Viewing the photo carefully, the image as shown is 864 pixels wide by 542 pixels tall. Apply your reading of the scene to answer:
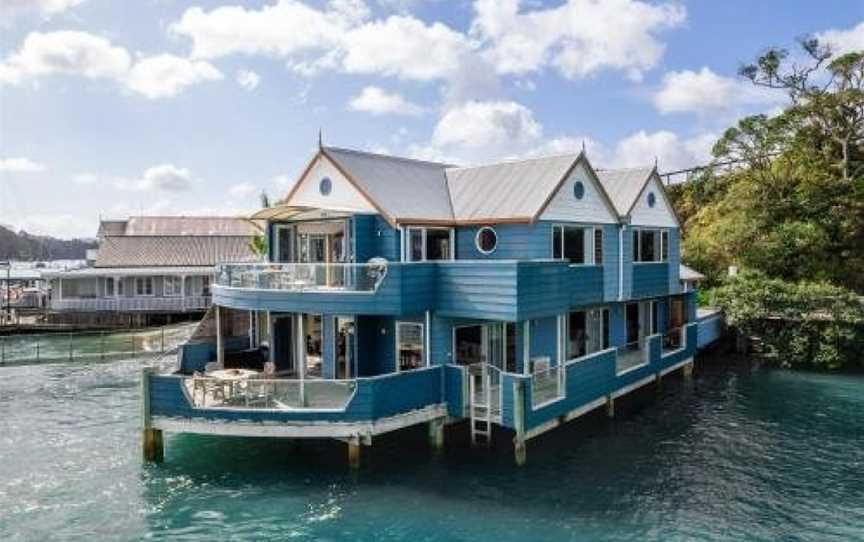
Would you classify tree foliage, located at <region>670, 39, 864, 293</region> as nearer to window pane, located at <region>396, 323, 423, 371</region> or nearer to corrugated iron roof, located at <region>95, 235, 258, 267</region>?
window pane, located at <region>396, 323, 423, 371</region>

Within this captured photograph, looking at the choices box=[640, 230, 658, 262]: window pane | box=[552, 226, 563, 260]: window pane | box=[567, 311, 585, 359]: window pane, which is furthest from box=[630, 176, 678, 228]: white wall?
box=[552, 226, 563, 260]: window pane

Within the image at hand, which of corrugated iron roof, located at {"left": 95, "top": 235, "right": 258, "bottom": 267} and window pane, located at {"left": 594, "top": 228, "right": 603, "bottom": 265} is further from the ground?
corrugated iron roof, located at {"left": 95, "top": 235, "right": 258, "bottom": 267}

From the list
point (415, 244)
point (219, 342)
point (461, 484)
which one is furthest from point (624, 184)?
point (219, 342)

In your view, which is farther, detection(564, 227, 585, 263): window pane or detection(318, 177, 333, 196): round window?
detection(564, 227, 585, 263): window pane

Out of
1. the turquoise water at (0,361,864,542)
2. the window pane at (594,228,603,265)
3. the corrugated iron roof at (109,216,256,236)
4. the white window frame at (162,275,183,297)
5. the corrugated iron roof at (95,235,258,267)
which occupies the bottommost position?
the turquoise water at (0,361,864,542)

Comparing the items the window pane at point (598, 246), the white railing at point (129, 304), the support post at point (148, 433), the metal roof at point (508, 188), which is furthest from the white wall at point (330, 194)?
the white railing at point (129, 304)

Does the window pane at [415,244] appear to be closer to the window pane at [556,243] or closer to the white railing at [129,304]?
the window pane at [556,243]

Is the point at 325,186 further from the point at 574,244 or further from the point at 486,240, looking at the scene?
the point at 574,244

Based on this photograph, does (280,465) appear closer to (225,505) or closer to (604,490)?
(225,505)
